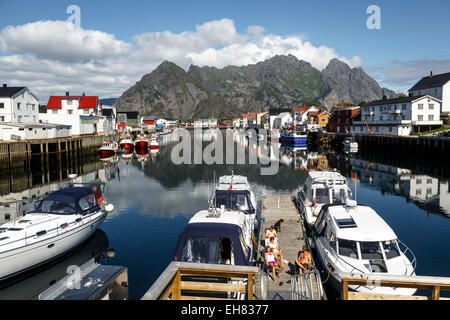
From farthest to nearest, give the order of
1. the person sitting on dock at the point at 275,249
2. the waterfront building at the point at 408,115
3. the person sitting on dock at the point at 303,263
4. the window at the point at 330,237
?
1. the waterfront building at the point at 408,115
2. the window at the point at 330,237
3. the person sitting on dock at the point at 275,249
4. the person sitting on dock at the point at 303,263

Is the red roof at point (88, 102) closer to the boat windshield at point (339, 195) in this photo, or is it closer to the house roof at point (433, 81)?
the boat windshield at point (339, 195)

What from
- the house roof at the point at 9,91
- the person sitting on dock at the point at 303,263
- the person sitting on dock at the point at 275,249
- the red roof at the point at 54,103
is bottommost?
the person sitting on dock at the point at 303,263

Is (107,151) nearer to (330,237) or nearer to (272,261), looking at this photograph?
(330,237)

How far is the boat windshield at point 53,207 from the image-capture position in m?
20.6

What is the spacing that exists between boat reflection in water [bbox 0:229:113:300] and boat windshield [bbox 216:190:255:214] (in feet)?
26.7

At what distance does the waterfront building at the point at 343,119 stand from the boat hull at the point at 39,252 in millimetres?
102774

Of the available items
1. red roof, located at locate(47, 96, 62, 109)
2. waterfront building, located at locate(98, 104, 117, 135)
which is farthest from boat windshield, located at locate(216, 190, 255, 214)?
waterfront building, located at locate(98, 104, 117, 135)

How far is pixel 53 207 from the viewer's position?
68.4 ft

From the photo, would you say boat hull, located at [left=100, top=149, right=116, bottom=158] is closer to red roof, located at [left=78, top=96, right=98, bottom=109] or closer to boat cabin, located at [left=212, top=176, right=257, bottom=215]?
red roof, located at [left=78, top=96, right=98, bottom=109]

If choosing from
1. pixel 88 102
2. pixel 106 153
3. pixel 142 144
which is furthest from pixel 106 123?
pixel 106 153

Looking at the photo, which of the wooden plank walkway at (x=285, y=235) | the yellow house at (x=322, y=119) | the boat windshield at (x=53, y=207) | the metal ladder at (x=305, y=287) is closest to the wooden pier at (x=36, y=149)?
the boat windshield at (x=53, y=207)

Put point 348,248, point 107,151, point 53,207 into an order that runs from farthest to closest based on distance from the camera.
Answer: point 107,151 < point 53,207 < point 348,248

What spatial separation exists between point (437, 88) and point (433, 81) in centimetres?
561
